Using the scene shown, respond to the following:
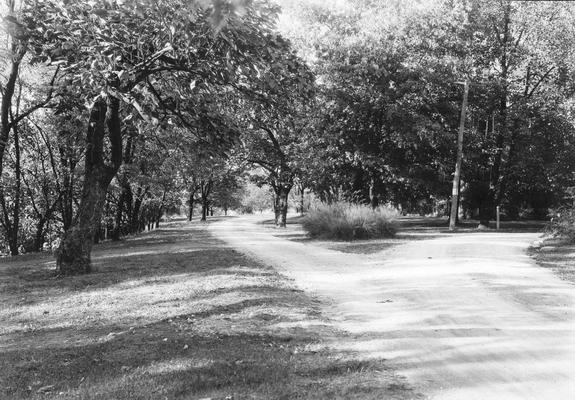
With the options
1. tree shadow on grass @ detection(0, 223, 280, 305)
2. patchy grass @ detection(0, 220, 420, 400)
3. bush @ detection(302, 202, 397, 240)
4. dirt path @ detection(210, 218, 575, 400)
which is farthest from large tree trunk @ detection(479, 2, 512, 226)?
patchy grass @ detection(0, 220, 420, 400)

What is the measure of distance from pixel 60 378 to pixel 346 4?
26.0m

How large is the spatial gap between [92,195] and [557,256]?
1205 cm

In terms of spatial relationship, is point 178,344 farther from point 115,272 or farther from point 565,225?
point 565,225

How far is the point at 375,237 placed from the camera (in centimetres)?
2045

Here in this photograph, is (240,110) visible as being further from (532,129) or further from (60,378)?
(532,129)

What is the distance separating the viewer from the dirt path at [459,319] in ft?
15.1

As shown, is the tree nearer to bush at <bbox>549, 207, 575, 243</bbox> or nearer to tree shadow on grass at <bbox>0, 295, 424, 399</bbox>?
tree shadow on grass at <bbox>0, 295, 424, 399</bbox>

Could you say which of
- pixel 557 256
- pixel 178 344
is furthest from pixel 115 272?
pixel 557 256

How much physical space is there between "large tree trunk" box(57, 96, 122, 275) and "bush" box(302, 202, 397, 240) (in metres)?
10.1

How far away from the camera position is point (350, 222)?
20141 mm

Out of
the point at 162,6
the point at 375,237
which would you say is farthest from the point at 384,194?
the point at 162,6

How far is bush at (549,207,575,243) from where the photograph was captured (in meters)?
16.5

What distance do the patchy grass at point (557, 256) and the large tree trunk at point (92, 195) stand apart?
10366 mm

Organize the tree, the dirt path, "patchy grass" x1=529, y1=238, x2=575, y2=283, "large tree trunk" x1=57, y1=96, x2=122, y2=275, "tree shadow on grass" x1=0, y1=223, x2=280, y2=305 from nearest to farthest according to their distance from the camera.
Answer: the dirt path → the tree → "tree shadow on grass" x1=0, y1=223, x2=280, y2=305 → "patchy grass" x1=529, y1=238, x2=575, y2=283 → "large tree trunk" x1=57, y1=96, x2=122, y2=275
